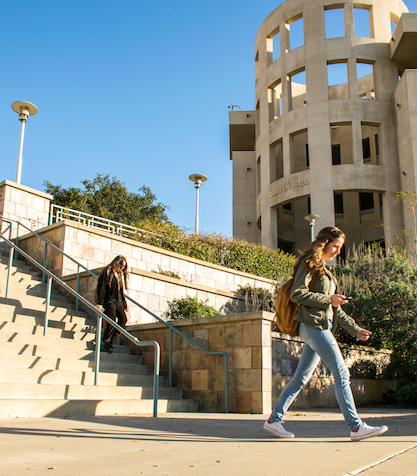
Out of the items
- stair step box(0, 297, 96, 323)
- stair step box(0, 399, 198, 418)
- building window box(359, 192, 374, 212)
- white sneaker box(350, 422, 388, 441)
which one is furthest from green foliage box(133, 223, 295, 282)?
building window box(359, 192, 374, 212)

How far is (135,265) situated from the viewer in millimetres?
12680

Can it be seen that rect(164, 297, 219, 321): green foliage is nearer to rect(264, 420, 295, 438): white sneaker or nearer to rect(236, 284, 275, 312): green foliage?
rect(236, 284, 275, 312): green foliage

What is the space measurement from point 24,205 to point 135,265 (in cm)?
342

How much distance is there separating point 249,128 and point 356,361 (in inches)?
998

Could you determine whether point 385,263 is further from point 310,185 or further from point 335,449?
point 310,185

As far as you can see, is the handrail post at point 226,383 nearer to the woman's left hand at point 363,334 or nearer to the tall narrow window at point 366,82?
the woman's left hand at point 363,334

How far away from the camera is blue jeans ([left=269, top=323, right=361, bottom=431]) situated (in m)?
3.95

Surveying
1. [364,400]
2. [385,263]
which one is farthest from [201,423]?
[385,263]

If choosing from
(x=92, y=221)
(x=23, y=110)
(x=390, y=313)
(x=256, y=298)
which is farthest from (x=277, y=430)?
(x=23, y=110)

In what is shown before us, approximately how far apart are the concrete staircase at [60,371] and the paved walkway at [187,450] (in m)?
0.63

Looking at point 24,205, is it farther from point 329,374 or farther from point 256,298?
point 329,374

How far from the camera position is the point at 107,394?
6539mm

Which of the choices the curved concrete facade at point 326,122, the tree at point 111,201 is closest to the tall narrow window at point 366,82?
the curved concrete facade at point 326,122

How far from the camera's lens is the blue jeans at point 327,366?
13.0ft
